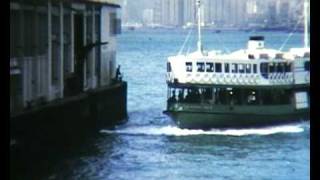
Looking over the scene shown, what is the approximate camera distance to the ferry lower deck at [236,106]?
33.3 feet

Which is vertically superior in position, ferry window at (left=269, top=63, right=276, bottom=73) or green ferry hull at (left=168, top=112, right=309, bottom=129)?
ferry window at (left=269, top=63, right=276, bottom=73)

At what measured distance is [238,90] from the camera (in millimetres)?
10352

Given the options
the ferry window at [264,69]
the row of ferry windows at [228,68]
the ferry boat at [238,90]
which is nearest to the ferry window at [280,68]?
the ferry boat at [238,90]

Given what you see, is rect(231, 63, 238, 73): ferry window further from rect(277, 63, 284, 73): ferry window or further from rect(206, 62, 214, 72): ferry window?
rect(277, 63, 284, 73): ferry window

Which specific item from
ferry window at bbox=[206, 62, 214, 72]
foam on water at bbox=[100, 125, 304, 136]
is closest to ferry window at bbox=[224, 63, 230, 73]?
ferry window at bbox=[206, 62, 214, 72]

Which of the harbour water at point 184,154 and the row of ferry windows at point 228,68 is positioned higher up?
the row of ferry windows at point 228,68

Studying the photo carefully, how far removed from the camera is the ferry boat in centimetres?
1018

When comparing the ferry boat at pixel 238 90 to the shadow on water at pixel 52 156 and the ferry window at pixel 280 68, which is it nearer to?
the ferry window at pixel 280 68

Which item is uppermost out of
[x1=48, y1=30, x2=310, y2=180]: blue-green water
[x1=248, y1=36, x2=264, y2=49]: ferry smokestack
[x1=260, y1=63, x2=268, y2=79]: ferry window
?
[x1=248, y1=36, x2=264, y2=49]: ferry smokestack

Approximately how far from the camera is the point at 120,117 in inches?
470

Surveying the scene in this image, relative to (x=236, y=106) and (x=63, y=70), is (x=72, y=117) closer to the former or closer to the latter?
(x=63, y=70)

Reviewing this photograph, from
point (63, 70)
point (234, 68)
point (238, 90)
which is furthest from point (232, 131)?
point (63, 70)
